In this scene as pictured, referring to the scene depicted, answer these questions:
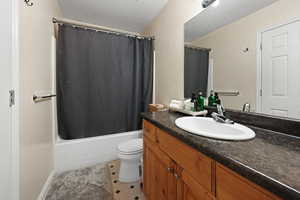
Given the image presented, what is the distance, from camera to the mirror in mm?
723

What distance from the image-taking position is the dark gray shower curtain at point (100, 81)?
70.5 inches

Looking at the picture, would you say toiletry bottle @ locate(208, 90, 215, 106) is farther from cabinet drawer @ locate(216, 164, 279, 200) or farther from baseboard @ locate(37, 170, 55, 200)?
baseboard @ locate(37, 170, 55, 200)

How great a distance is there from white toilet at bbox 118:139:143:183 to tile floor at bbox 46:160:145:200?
0.06 m

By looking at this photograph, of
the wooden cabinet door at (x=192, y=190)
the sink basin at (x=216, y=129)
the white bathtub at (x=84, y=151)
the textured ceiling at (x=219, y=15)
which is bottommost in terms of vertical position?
the white bathtub at (x=84, y=151)

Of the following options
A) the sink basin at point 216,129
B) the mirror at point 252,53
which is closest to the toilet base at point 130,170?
the sink basin at point 216,129

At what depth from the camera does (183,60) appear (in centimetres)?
157

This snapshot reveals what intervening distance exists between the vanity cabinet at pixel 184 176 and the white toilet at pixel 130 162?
1.06 feet

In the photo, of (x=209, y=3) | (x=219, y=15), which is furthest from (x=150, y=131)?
(x=209, y=3)

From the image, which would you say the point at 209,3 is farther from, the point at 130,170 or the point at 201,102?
the point at 130,170

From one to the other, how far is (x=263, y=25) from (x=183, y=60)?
32.0 inches

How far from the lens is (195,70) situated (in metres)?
1.43

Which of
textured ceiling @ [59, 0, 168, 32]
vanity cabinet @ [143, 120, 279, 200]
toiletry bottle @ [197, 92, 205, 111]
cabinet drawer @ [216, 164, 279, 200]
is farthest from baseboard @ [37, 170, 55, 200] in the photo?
textured ceiling @ [59, 0, 168, 32]

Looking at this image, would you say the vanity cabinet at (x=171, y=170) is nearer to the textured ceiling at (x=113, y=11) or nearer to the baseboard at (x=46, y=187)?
the baseboard at (x=46, y=187)

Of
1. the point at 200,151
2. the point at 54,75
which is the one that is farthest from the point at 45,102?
the point at 200,151
